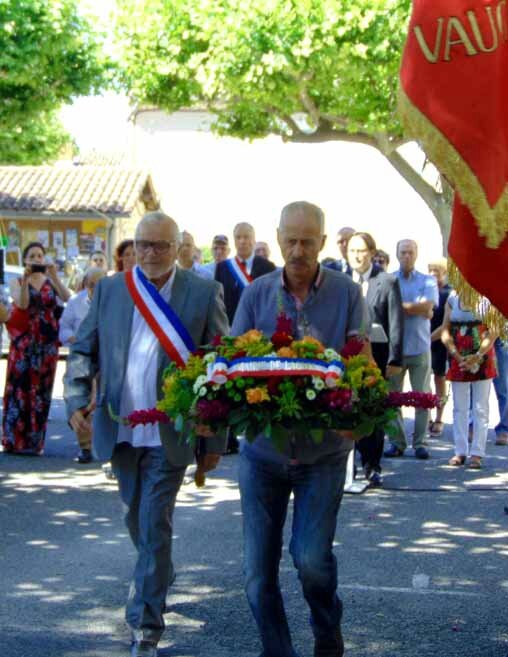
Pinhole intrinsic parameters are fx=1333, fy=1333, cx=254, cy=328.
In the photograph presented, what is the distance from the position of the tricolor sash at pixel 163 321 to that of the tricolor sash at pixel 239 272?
22.2ft

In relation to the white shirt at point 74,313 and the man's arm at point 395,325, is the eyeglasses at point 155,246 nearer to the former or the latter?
the man's arm at point 395,325

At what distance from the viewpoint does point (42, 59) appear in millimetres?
19844

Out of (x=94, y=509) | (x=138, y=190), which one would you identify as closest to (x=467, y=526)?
(x=94, y=509)

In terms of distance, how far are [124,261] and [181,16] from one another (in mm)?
15776

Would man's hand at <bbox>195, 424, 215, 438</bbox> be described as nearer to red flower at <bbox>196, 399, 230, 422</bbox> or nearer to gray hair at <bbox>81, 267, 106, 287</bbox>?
red flower at <bbox>196, 399, 230, 422</bbox>

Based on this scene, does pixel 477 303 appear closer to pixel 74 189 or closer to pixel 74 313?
pixel 74 313

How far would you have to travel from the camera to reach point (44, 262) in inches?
508

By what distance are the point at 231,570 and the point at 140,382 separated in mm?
2031

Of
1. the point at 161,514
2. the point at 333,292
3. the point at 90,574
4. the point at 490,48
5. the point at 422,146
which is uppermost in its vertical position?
the point at 490,48

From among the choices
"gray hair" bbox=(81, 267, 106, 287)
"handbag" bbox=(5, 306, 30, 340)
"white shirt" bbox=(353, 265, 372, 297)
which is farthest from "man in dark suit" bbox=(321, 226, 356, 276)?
"handbag" bbox=(5, 306, 30, 340)

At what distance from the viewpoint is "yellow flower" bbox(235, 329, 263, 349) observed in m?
5.21

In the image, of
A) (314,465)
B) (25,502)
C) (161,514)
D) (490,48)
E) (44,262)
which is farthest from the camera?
(44,262)

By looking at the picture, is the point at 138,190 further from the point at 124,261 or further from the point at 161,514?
the point at 161,514

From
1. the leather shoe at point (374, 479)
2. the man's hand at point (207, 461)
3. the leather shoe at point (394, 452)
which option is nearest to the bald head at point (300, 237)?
the man's hand at point (207, 461)
